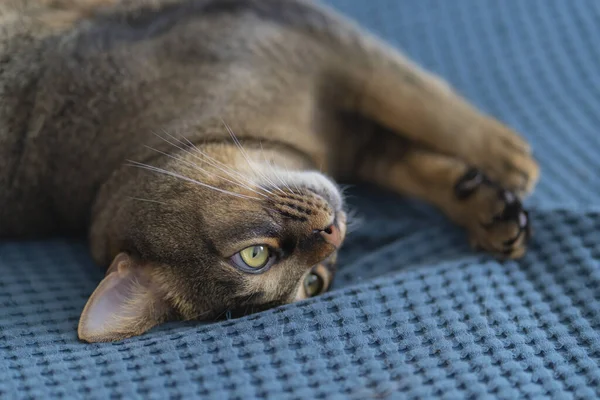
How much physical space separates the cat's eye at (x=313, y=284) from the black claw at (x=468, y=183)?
43 centimetres

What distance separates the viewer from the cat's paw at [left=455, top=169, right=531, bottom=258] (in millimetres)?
1364

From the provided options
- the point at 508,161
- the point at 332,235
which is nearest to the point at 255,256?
the point at 332,235

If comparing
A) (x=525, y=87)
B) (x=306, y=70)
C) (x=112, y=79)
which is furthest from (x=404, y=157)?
(x=112, y=79)

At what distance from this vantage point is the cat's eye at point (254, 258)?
121 cm

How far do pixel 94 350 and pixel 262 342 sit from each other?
0.32 metres

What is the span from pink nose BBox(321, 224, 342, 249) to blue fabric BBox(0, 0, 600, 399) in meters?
0.10

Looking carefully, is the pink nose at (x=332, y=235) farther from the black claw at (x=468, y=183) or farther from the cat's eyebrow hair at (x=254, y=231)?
the black claw at (x=468, y=183)

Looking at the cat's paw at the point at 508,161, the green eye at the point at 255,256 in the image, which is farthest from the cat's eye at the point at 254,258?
the cat's paw at the point at 508,161

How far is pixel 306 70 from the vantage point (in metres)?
1.58

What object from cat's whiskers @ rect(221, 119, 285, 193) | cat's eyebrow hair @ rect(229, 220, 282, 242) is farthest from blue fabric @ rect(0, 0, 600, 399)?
cat's whiskers @ rect(221, 119, 285, 193)

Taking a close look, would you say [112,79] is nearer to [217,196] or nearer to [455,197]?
[217,196]

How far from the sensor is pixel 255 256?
1.22 m

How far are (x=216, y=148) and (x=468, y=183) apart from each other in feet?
2.10

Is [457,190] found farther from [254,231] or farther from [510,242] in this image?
[254,231]
